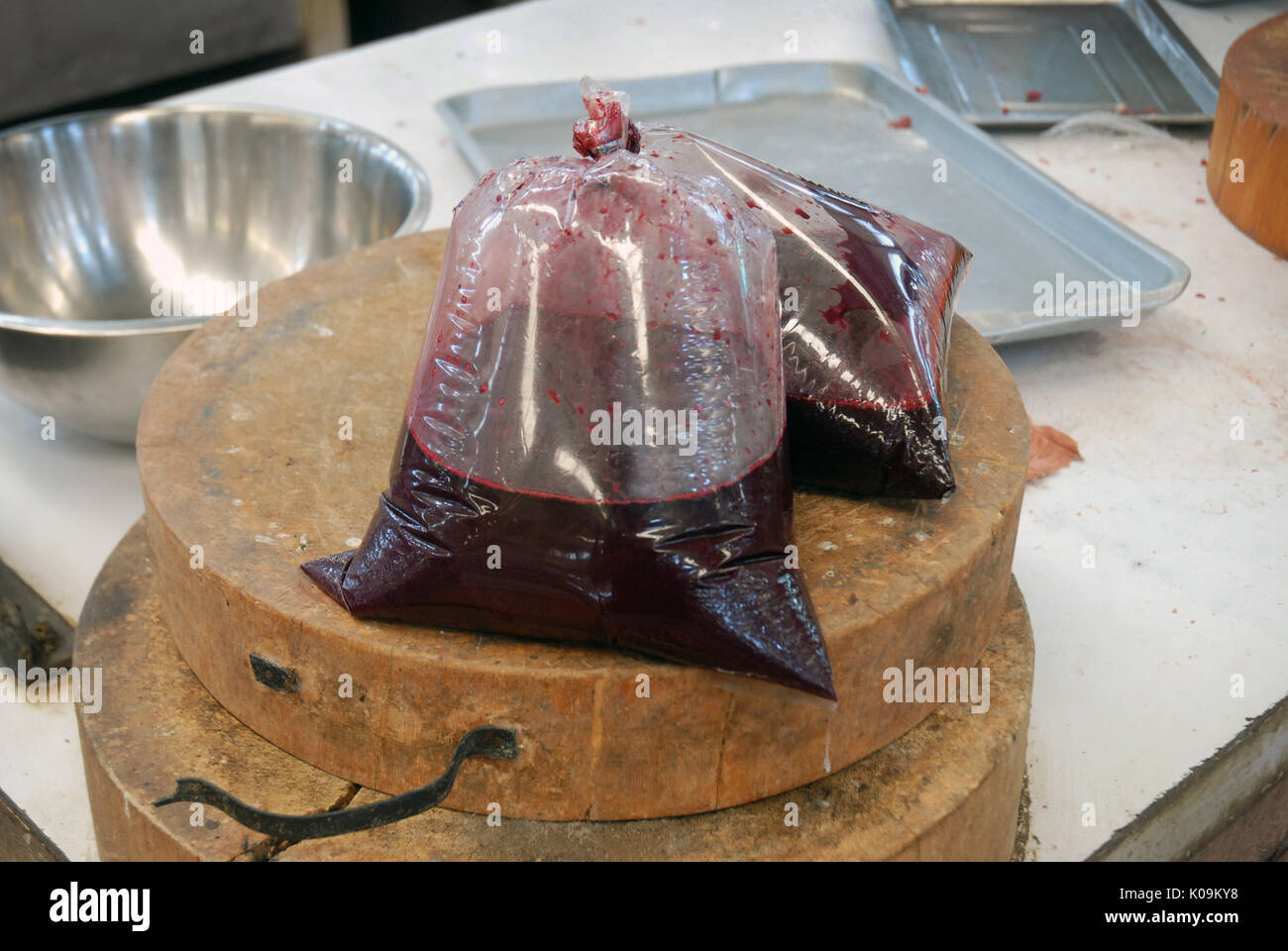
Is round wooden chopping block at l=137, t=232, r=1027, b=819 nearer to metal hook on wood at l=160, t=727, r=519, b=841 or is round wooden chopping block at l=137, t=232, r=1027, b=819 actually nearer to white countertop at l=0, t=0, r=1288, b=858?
metal hook on wood at l=160, t=727, r=519, b=841

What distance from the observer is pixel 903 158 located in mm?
2111

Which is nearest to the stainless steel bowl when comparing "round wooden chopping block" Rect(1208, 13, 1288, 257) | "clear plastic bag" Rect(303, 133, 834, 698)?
"clear plastic bag" Rect(303, 133, 834, 698)

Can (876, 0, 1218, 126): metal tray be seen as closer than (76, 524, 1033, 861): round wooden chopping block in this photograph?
No

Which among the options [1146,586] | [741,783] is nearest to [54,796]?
[741,783]

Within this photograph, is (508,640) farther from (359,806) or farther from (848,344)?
(848,344)

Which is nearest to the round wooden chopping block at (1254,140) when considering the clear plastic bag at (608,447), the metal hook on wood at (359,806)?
the clear plastic bag at (608,447)

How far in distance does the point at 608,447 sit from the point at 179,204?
1.24m

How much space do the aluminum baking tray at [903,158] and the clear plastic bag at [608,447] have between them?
77 cm

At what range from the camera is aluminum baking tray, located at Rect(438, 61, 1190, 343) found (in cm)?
171

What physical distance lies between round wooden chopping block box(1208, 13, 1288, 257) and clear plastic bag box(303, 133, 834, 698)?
137cm

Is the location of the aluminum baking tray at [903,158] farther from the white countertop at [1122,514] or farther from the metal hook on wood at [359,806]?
the metal hook on wood at [359,806]

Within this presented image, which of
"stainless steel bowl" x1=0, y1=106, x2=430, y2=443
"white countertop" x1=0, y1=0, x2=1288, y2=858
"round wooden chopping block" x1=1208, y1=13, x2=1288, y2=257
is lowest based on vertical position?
"white countertop" x1=0, y1=0, x2=1288, y2=858

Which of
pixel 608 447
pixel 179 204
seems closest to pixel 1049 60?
pixel 179 204
